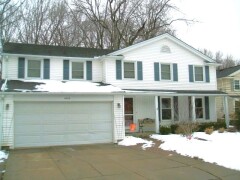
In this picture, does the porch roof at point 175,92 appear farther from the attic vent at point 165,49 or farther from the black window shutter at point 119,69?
the attic vent at point 165,49

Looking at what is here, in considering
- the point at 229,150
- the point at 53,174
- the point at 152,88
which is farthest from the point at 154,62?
the point at 53,174

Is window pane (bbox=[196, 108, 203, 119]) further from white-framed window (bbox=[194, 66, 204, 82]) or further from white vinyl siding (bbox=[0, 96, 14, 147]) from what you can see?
white vinyl siding (bbox=[0, 96, 14, 147])

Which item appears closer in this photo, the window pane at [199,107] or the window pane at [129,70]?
the window pane at [129,70]

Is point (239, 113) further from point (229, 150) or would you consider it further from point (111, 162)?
point (111, 162)

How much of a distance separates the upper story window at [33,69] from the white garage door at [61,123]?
3.63 meters

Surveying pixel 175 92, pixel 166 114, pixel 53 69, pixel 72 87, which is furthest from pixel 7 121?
pixel 166 114

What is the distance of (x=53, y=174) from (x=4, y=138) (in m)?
6.54

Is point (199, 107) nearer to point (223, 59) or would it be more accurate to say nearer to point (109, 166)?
point (109, 166)

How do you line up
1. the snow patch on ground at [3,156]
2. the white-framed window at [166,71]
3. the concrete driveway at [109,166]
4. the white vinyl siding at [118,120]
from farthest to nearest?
the white-framed window at [166,71] → the white vinyl siding at [118,120] → the snow patch on ground at [3,156] → the concrete driveway at [109,166]

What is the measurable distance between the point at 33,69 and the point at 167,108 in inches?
385

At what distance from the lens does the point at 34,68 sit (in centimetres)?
1836

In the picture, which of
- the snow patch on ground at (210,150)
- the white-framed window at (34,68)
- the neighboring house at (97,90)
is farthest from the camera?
the white-framed window at (34,68)

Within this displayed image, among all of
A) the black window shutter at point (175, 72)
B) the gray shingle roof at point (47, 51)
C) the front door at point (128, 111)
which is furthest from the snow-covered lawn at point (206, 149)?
the gray shingle roof at point (47, 51)

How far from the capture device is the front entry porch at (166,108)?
1950 cm
